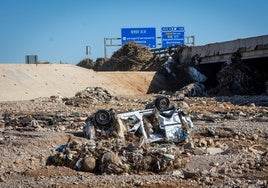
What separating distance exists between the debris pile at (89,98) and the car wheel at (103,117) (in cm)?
1233

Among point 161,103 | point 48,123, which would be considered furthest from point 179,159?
point 48,123

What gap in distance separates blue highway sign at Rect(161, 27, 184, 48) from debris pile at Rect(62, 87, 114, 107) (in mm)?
17775

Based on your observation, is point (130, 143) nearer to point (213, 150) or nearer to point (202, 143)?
point (213, 150)

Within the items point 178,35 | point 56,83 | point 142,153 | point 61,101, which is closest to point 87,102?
point 61,101

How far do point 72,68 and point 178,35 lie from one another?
1247 centimetres

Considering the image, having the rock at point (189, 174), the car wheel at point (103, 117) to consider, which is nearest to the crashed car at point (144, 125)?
the car wheel at point (103, 117)

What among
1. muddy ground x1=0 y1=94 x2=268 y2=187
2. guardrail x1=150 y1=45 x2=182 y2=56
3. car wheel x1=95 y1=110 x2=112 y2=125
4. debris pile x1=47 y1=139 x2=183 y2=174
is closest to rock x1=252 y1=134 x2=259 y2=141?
muddy ground x1=0 y1=94 x2=268 y2=187

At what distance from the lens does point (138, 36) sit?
44.3 meters

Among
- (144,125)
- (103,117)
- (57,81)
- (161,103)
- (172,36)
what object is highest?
(172,36)

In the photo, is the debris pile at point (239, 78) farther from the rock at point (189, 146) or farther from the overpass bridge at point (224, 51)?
the rock at point (189, 146)

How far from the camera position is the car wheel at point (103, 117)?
1122 centimetres

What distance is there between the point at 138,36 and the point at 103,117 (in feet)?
Answer: 110

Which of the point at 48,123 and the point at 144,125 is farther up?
the point at 144,125

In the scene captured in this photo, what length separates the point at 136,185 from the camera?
25.5 feet
